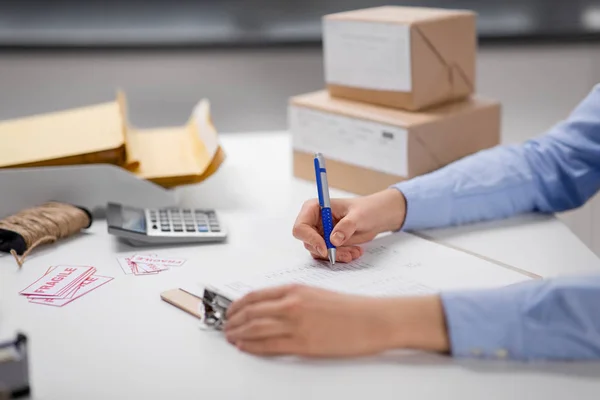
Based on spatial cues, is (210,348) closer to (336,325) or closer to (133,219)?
(336,325)

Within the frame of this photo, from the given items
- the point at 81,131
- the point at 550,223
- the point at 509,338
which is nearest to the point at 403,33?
the point at 550,223

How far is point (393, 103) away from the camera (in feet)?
4.72

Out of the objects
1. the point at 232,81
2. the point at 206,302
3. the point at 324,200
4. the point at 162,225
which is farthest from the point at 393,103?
the point at 232,81

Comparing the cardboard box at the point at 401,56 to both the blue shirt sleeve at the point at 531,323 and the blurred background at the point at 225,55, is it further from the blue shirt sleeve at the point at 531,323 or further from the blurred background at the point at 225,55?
the blurred background at the point at 225,55

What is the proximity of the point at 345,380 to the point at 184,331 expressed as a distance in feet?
0.69

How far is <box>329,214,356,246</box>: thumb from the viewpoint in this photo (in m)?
1.08

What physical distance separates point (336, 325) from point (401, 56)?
696 millimetres

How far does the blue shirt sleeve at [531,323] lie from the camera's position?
829mm

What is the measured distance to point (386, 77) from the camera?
1.43 metres

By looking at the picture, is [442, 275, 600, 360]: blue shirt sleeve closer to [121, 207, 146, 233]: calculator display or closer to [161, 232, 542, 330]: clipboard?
[161, 232, 542, 330]: clipboard

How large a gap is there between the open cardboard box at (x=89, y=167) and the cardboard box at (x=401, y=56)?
282 millimetres

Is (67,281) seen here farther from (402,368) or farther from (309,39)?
(309,39)

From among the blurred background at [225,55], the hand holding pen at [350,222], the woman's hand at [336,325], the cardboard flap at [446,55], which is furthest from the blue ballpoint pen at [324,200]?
the blurred background at [225,55]

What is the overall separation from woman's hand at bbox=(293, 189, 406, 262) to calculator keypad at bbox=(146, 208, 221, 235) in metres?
0.16
